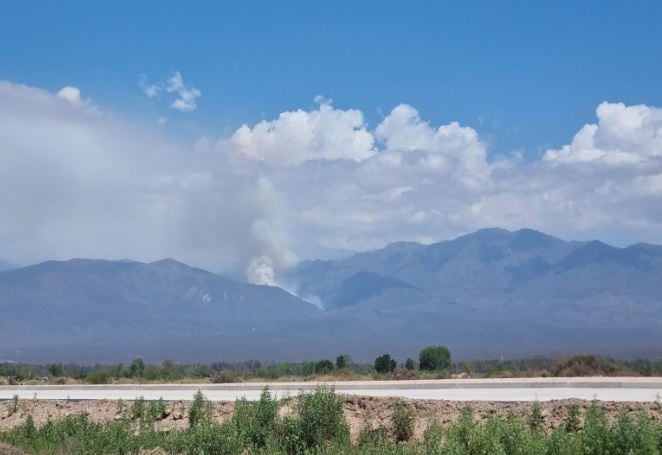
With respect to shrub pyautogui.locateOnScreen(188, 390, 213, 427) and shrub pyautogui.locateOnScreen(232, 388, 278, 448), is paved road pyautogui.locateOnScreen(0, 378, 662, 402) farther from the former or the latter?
shrub pyautogui.locateOnScreen(232, 388, 278, 448)

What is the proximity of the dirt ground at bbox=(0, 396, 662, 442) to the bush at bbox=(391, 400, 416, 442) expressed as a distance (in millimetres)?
Result: 219

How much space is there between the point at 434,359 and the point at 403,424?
3370 centimetres

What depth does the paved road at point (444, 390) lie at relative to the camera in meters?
23.9

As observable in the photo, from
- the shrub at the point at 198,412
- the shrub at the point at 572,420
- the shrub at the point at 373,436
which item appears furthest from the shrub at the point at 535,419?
the shrub at the point at 198,412

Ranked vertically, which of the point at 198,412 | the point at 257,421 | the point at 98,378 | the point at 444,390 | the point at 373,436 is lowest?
the point at 373,436

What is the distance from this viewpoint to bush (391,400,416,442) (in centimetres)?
2108

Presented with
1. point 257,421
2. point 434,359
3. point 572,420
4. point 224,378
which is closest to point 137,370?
point 224,378

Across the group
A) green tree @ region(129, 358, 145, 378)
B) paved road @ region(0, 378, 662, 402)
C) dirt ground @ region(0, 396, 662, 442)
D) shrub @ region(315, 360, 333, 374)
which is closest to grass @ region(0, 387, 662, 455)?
dirt ground @ region(0, 396, 662, 442)

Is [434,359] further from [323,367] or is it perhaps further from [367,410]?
[367,410]

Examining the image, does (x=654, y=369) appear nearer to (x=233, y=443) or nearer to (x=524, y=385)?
(x=524, y=385)

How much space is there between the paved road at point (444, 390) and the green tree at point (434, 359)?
818 inches

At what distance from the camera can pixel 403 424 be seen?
69.4ft

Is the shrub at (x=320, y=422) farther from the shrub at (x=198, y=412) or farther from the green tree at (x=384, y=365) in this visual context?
the green tree at (x=384, y=365)

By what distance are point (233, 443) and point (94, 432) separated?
215 inches
